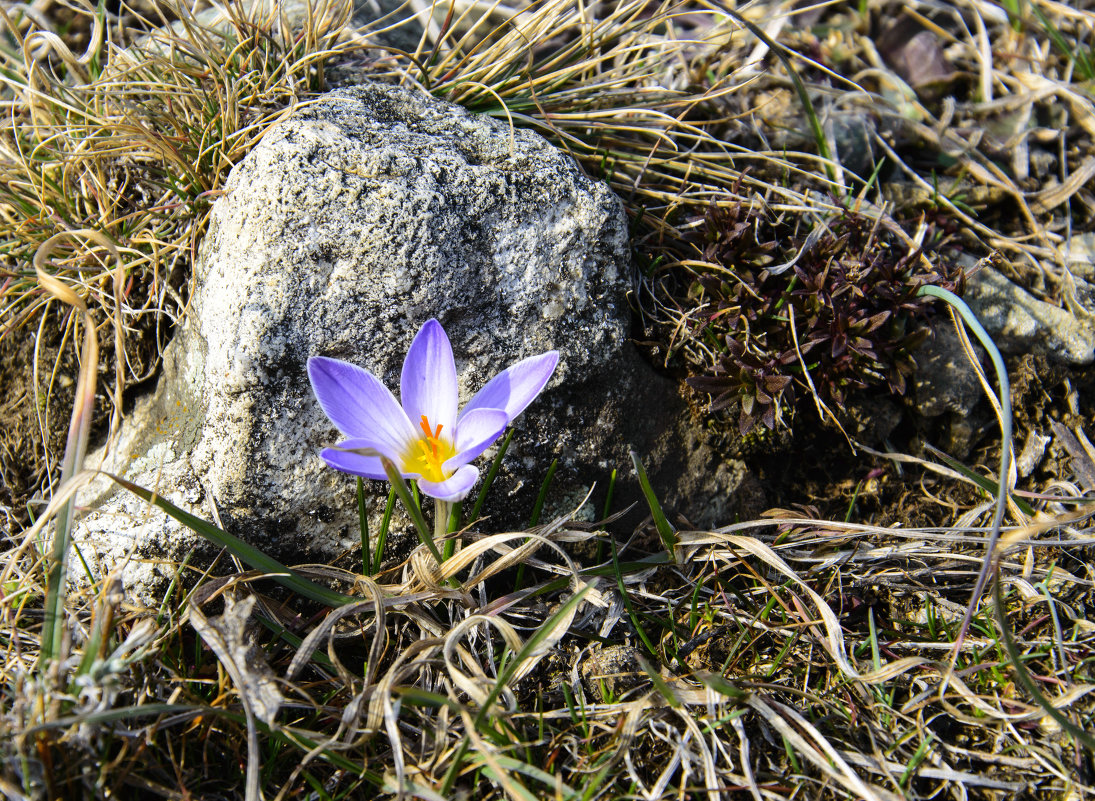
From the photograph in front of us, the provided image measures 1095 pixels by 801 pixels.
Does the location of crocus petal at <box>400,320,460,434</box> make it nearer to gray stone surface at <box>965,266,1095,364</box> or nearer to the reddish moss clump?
the reddish moss clump

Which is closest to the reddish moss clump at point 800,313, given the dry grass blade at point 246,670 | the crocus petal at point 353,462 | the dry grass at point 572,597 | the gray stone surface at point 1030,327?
the dry grass at point 572,597

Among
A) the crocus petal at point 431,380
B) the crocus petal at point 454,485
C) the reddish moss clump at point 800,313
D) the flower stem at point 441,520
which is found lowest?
the reddish moss clump at point 800,313

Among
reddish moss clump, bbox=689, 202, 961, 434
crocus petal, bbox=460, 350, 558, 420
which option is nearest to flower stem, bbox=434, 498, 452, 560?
crocus petal, bbox=460, 350, 558, 420

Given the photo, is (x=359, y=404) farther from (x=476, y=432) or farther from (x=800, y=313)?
(x=800, y=313)

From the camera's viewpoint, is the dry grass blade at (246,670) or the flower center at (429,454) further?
the flower center at (429,454)

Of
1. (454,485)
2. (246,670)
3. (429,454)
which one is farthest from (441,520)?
(246,670)

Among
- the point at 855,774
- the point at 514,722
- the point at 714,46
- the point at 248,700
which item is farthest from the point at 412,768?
the point at 714,46

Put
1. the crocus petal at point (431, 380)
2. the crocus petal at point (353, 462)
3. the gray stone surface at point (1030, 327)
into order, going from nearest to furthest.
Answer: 1. the crocus petal at point (353, 462)
2. the crocus petal at point (431, 380)
3. the gray stone surface at point (1030, 327)

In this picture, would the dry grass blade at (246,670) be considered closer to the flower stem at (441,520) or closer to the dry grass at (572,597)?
the dry grass at (572,597)
